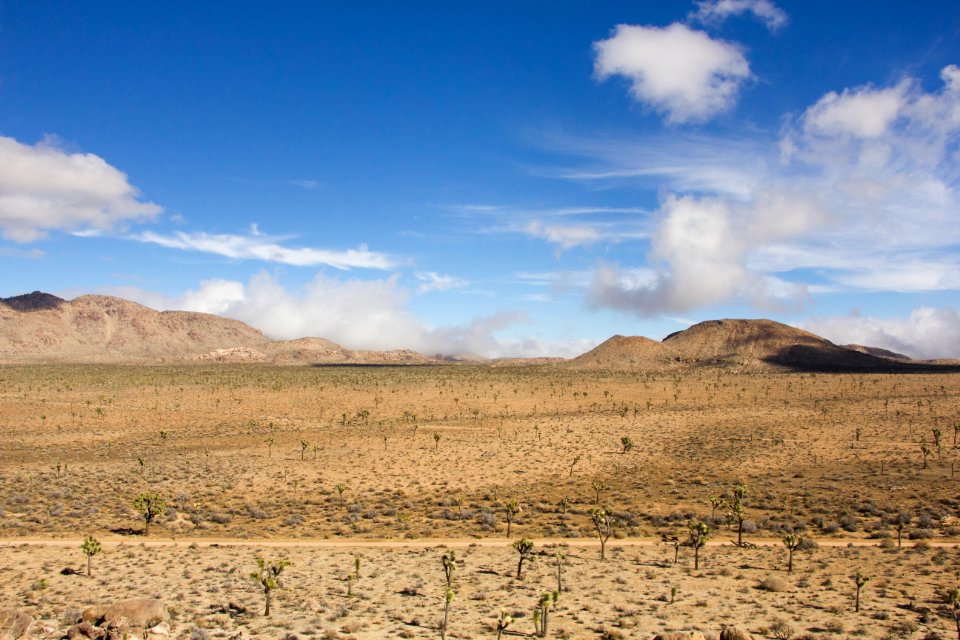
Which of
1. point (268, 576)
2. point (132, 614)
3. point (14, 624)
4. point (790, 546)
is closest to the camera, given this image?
point (14, 624)

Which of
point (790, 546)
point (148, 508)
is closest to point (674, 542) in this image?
point (790, 546)

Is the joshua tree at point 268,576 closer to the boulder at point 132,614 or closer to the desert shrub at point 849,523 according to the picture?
the boulder at point 132,614

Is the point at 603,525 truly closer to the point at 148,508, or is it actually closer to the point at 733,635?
the point at 733,635

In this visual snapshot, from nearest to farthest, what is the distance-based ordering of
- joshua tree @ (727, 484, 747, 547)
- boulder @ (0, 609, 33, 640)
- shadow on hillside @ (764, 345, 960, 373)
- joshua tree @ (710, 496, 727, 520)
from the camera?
boulder @ (0, 609, 33, 640) → joshua tree @ (727, 484, 747, 547) → joshua tree @ (710, 496, 727, 520) → shadow on hillside @ (764, 345, 960, 373)

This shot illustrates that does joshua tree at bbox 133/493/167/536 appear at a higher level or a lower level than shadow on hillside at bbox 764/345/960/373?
lower

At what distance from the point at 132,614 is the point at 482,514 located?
18561mm

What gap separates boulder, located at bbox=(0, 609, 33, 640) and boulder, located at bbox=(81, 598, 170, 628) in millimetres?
1402

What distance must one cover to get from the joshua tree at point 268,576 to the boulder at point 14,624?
20.3 feet

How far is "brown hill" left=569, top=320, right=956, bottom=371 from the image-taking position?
146250 mm

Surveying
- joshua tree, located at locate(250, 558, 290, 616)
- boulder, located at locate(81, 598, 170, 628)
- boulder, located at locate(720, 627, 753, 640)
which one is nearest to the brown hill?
boulder, located at locate(720, 627, 753, 640)

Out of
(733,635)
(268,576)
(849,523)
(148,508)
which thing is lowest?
(268,576)

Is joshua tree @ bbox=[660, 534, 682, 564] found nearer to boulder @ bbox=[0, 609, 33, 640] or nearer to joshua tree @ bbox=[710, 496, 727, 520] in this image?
joshua tree @ bbox=[710, 496, 727, 520]

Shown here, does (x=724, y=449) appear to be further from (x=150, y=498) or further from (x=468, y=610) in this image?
(x=150, y=498)

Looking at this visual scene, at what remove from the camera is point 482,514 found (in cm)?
3322
